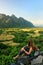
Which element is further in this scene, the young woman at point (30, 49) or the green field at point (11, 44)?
the green field at point (11, 44)

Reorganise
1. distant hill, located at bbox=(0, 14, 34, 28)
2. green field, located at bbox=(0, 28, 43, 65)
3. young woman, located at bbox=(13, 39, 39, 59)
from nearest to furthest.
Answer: young woman, located at bbox=(13, 39, 39, 59) < green field, located at bbox=(0, 28, 43, 65) < distant hill, located at bbox=(0, 14, 34, 28)

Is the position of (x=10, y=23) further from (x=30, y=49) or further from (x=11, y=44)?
(x=30, y=49)

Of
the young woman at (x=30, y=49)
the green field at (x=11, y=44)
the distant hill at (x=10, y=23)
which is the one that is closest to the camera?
the young woman at (x=30, y=49)

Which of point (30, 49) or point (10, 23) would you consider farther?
point (10, 23)

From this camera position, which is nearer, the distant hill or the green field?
the green field

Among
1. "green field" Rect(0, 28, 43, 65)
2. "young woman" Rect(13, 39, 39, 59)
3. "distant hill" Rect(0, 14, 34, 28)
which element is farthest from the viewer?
"distant hill" Rect(0, 14, 34, 28)

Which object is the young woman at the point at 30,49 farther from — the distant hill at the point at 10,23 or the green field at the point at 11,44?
the distant hill at the point at 10,23

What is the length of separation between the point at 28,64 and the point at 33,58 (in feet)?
1.51

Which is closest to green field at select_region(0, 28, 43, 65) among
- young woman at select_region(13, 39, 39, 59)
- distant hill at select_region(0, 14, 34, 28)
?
young woman at select_region(13, 39, 39, 59)

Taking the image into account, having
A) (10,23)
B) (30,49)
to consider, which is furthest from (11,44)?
(10,23)

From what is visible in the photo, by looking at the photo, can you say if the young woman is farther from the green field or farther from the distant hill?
the distant hill

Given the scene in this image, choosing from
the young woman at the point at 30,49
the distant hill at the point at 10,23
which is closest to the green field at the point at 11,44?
the young woman at the point at 30,49

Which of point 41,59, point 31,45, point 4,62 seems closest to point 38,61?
point 41,59

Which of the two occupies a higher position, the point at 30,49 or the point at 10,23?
the point at 30,49
